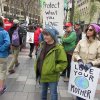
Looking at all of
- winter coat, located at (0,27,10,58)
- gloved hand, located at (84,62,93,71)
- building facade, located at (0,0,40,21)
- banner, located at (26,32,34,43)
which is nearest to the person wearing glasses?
gloved hand, located at (84,62,93,71)

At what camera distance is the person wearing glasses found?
4.26 meters

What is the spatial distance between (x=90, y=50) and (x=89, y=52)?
0.04 meters

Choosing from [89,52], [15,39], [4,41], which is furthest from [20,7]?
Result: [89,52]

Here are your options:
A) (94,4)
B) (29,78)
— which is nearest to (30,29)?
(29,78)

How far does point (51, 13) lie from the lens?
5438 millimetres

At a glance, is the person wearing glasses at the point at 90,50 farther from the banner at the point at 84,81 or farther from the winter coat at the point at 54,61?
the winter coat at the point at 54,61

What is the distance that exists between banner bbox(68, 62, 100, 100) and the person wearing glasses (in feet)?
0.34

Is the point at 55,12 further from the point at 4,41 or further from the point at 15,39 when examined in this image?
the point at 15,39

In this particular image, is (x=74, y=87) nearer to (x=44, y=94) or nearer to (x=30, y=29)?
(x=44, y=94)

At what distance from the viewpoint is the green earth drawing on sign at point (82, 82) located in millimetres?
4293

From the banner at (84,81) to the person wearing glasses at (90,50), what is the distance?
103mm

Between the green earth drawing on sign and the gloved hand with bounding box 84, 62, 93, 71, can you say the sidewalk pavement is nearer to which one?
the green earth drawing on sign

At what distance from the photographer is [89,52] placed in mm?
4301

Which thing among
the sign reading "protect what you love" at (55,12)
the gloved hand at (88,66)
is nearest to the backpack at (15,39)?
the sign reading "protect what you love" at (55,12)
